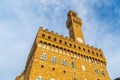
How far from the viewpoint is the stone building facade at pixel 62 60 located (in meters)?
23.8

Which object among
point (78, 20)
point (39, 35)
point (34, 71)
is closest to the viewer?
point (34, 71)

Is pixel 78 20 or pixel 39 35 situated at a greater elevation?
pixel 78 20

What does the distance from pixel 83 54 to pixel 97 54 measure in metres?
5.07

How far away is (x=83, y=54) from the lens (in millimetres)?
30625

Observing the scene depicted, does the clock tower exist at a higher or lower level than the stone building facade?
higher

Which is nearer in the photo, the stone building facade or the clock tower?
the stone building facade

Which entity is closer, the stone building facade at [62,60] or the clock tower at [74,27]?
the stone building facade at [62,60]

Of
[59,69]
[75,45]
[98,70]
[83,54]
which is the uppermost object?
[75,45]

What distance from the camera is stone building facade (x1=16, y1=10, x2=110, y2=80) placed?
78.0 ft

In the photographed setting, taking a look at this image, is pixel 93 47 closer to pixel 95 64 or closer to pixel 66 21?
pixel 95 64

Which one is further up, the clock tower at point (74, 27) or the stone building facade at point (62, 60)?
the clock tower at point (74, 27)

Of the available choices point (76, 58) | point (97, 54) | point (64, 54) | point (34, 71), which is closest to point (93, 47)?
point (97, 54)

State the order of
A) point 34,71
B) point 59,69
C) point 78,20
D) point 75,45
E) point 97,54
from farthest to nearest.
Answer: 1. point 78,20
2. point 97,54
3. point 75,45
4. point 59,69
5. point 34,71

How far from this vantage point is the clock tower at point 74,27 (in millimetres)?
34812
